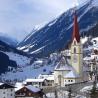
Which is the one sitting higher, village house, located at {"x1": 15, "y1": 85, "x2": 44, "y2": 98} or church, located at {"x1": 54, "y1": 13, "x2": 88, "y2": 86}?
church, located at {"x1": 54, "y1": 13, "x2": 88, "y2": 86}

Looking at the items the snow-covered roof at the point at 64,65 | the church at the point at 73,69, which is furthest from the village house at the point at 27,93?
the snow-covered roof at the point at 64,65

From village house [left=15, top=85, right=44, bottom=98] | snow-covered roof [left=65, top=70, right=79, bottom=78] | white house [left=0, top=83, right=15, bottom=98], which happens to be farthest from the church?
white house [left=0, top=83, right=15, bottom=98]

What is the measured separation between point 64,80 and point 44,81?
6711 mm

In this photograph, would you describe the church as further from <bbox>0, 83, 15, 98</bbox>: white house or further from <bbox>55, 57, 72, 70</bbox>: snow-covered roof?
<bbox>0, 83, 15, 98</bbox>: white house

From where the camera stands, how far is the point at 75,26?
335ft

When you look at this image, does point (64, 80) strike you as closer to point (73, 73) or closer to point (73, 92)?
point (73, 73)

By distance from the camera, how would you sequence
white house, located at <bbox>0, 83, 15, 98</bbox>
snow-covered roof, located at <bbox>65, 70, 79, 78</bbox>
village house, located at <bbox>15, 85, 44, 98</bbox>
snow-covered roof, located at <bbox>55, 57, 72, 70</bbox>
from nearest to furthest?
1. white house, located at <bbox>0, 83, 15, 98</bbox>
2. village house, located at <bbox>15, 85, 44, 98</bbox>
3. snow-covered roof, located at <bbox>65, 70, 79, 78</bbox>
4. snow-covered roof, located at <bbox>55, 57, 72, 70</bbox>

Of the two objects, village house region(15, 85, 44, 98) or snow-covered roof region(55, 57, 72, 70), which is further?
snow-covered roof region(55, 57, 72, 70)

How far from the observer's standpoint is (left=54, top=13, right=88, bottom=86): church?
9606cm

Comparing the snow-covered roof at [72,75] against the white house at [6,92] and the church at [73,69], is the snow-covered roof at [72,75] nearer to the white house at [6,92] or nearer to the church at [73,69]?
the church at [73,69]

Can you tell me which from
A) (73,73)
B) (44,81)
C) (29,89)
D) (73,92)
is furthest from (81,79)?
(73,92)

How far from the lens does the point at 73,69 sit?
98812mm

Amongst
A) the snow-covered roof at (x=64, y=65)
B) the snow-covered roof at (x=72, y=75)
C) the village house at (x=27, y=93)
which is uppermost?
the snow-covered roof at (x=64, y=65)

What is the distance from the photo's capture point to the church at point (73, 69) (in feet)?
315
